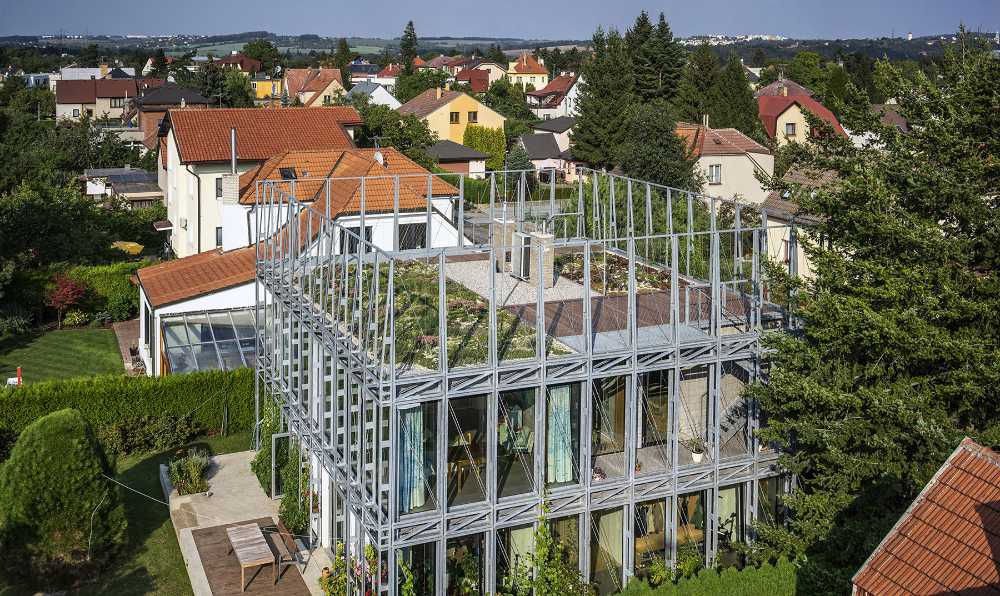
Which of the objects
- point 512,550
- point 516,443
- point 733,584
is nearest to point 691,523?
point 733,584

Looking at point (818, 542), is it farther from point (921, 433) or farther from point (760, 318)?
point (760, 318)

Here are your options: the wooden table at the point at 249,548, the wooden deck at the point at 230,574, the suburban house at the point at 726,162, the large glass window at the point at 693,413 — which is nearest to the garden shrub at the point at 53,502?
the wooden deck at the point at 230,574

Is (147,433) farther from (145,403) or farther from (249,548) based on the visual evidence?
(249,548)

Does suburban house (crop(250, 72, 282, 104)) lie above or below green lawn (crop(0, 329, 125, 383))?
above

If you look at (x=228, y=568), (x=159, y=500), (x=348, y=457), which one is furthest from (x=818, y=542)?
(x=159, y=500)

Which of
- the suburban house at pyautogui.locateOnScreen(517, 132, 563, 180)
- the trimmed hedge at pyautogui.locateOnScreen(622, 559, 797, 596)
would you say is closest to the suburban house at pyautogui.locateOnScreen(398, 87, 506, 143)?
the suburban house at pyautogui.locateOnScreen(517, 132, 563, 180)

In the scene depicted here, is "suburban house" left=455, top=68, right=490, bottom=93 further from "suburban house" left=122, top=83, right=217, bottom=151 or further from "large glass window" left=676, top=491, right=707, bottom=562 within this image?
"large glass window" left=676, top=491, right=707, bottom=562
